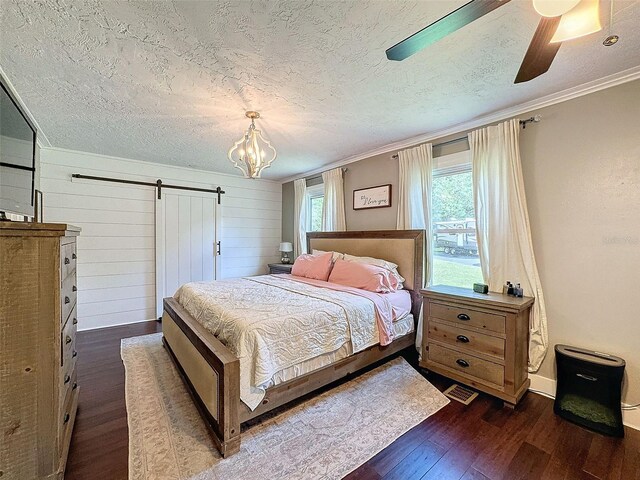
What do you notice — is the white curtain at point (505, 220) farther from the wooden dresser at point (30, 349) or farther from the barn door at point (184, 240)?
the barn door at point (184, 240)

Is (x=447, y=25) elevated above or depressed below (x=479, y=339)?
above

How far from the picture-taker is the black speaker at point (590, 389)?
1.88m

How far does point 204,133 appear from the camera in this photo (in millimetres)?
3152

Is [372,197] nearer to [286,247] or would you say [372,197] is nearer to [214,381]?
[286,247]

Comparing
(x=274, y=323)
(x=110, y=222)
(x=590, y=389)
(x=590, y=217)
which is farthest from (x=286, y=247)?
(x=590, y=389)

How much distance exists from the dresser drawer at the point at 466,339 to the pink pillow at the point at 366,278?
58 centimetres

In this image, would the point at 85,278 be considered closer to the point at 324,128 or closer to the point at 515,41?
the point at 324,128

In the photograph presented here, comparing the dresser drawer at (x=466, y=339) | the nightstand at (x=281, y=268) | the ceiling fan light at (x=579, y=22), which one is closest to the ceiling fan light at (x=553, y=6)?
the ceiling fan light at (x=579, y=22)

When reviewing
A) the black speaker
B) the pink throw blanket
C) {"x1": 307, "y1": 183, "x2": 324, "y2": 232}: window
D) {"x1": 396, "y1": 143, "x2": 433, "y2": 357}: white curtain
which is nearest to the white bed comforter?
the pink throw blanket

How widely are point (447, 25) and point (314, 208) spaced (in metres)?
4.21

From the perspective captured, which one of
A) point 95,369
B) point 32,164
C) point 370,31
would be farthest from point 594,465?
point 32,164

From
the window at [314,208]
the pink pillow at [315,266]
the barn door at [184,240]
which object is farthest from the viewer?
the window at [314,208]

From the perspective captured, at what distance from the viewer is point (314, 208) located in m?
5.24

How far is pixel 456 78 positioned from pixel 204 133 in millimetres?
2613
